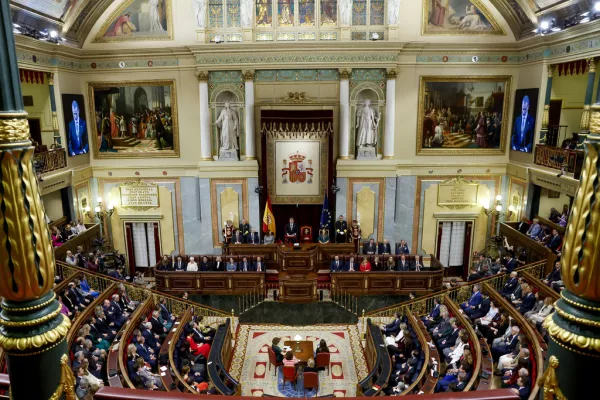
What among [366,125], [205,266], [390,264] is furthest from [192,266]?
[366,125]

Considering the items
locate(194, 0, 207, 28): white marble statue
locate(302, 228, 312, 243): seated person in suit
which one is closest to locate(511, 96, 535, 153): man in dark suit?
locate(302, 228, 312, 243): seated person in suit

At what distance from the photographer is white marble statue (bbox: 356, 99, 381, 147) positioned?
53.3 ft

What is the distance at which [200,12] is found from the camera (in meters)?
15.6

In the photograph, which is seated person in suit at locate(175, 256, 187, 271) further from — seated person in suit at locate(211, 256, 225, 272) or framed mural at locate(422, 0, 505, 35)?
framed mural at locate(422, 0, 505, 35)

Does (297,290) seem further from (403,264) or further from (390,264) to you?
(403,264)

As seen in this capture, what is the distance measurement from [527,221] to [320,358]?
969cm

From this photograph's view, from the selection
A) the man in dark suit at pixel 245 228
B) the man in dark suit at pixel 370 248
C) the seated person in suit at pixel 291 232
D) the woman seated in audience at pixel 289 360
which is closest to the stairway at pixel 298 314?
the woman seated in audience at pixel 289 360

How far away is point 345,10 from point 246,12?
3.61 metres

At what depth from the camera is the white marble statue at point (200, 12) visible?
50.9 ft

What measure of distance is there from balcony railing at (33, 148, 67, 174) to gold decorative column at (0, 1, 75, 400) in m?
13.3

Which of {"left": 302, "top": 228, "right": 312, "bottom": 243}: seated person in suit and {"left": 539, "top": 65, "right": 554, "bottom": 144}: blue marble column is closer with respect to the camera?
{"left": 539, "top": 65, "right": 554, "bottom": 144}: blue marble column

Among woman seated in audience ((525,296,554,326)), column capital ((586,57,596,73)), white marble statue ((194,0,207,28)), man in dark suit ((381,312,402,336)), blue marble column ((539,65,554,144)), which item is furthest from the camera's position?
white marble statue ((194,0,207,28))

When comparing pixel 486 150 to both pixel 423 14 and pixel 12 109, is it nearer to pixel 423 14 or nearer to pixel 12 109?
pixel 423 14

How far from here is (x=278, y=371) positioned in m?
10.5
